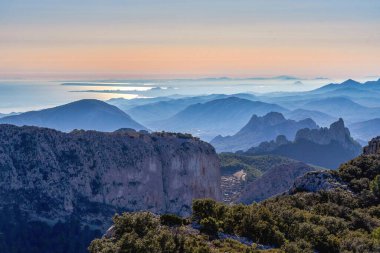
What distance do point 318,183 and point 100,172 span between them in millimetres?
52032

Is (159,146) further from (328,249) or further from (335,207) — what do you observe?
(328,249)

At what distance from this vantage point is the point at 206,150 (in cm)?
10188

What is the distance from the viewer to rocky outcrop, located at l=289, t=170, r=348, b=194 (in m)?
42.4

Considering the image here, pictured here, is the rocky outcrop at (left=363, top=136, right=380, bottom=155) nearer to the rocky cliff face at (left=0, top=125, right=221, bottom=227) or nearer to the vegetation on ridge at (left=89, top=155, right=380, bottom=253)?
the vegetation on ridge at (left=89, top=155, right=380, bottom=253)

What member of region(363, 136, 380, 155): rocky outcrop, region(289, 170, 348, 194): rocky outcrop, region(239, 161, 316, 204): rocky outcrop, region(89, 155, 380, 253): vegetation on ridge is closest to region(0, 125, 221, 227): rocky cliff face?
region(239, 161, 316, 204): rocky outcrop

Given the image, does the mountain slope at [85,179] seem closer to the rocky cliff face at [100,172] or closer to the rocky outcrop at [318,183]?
the rocky cliff face at [100,172]

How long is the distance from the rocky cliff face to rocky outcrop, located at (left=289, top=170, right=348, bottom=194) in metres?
45.1

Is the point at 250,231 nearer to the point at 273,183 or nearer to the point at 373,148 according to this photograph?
the point at 373,148

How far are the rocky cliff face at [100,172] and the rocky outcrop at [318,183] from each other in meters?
45.1

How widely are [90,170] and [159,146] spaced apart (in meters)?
13.5

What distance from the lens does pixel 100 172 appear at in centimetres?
9006

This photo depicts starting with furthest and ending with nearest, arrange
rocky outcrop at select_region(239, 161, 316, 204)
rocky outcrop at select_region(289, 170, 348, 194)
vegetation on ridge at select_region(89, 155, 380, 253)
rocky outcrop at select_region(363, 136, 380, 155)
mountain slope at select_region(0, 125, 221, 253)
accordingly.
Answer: rocky outcrop at select_region(239, 161, 316, 204), mountain slope at select_region(0, 125, 221, 253), rocky outcrop at select_region(363, 136, 380, 155), rocky outcrop at select_region(289, 170, 348, 194), vegetation on ridge at select_region(89, 155, 380, 253)

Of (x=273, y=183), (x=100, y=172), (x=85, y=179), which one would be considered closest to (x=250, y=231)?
(x=85, y=179)

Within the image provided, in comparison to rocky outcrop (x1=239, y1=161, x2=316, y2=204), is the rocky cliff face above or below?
above
